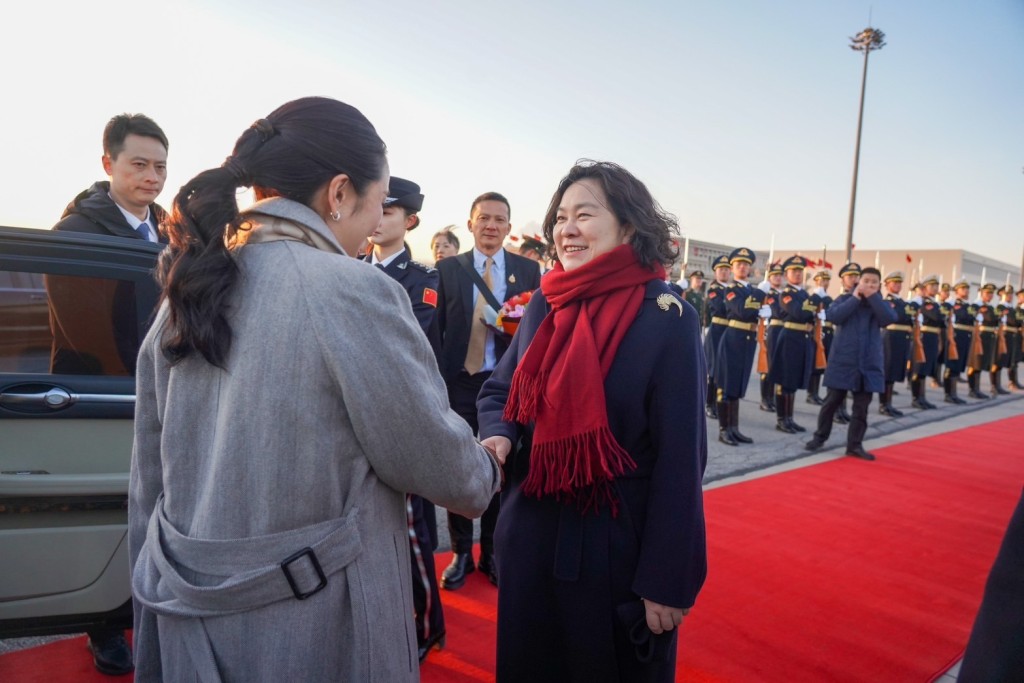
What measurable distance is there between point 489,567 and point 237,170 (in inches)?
113

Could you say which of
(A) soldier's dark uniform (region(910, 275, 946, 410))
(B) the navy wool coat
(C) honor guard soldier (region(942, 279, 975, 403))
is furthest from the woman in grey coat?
(C) honor guard soldier (region(942, 279, 975, 403))

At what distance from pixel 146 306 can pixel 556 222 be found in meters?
1.43

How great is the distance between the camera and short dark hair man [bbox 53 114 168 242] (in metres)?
3.30

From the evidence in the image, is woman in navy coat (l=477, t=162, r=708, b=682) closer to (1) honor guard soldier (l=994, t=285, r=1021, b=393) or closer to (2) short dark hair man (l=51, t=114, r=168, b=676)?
(2) short dark hair man (l=51, t=114, r=168, b=676)

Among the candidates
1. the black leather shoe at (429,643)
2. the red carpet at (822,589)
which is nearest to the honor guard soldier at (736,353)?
the red carpet at (822,589)

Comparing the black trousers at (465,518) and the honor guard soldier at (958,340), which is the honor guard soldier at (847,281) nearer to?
the honor guard soldier at (958,340)

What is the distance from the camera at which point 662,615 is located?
66.5 inches

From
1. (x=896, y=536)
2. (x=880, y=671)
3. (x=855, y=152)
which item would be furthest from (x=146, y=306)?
(x=855, y=152)

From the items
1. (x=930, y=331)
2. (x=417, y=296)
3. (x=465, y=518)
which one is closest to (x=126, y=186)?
(x=417, y=296)

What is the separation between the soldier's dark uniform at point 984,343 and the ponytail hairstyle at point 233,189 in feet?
47.6

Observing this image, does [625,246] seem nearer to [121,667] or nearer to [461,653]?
[461,653]

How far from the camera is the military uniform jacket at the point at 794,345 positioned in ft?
27.1

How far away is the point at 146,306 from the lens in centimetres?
225

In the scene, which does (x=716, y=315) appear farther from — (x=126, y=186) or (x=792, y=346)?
(x=126, y=186)
